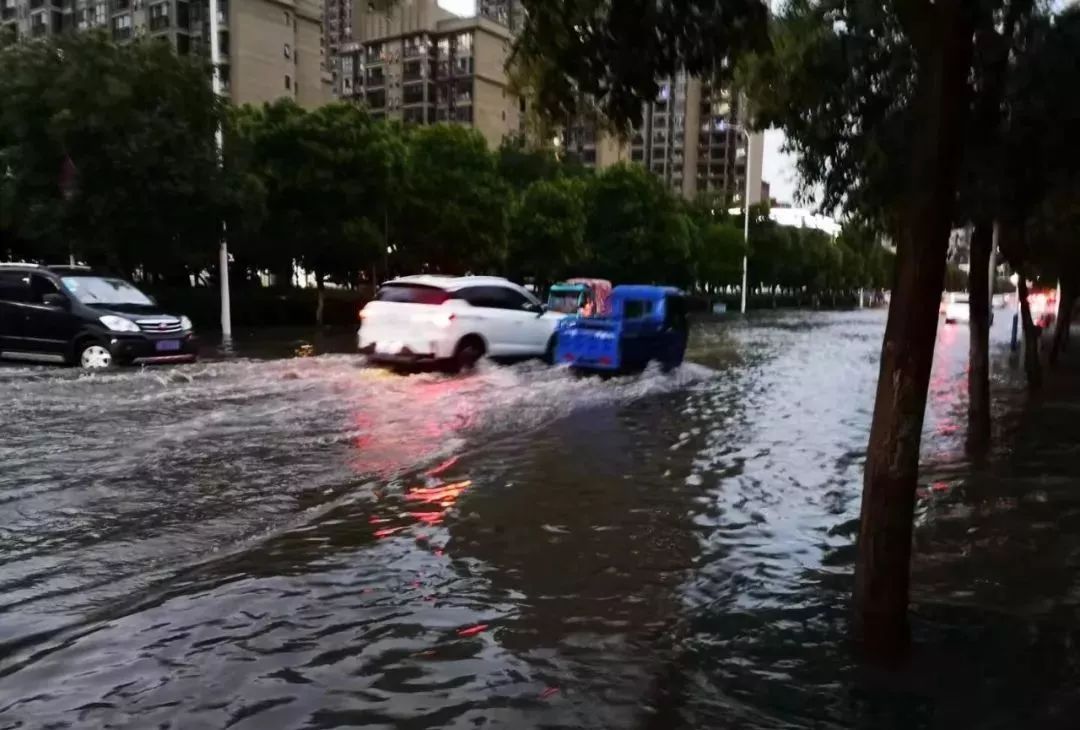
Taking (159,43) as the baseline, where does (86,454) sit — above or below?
below

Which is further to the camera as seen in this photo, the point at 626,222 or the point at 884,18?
the point at 626,222

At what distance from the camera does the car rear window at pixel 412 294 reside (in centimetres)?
1667

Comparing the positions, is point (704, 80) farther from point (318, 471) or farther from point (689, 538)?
point (318, 471)

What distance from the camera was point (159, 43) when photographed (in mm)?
21266

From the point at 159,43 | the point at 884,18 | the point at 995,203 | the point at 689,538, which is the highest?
the point at 159,43

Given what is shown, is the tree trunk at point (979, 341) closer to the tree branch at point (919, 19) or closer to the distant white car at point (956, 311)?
the tree branch at point (919, 19)

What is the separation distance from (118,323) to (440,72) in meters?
85.0

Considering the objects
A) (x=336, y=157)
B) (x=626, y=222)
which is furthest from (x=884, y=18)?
(x=626, y=222)

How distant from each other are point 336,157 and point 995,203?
21.4 m

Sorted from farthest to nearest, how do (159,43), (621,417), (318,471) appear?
(159,43)
(621,417)
(318,471)

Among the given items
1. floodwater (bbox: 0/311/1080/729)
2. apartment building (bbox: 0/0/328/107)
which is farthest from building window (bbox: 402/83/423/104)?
floodwater (bbox: 0/311/1080/729)

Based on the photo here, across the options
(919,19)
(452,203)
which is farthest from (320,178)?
(919,19)

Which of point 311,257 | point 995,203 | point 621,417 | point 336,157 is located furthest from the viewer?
point 311,257

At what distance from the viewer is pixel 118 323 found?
1551 cm
